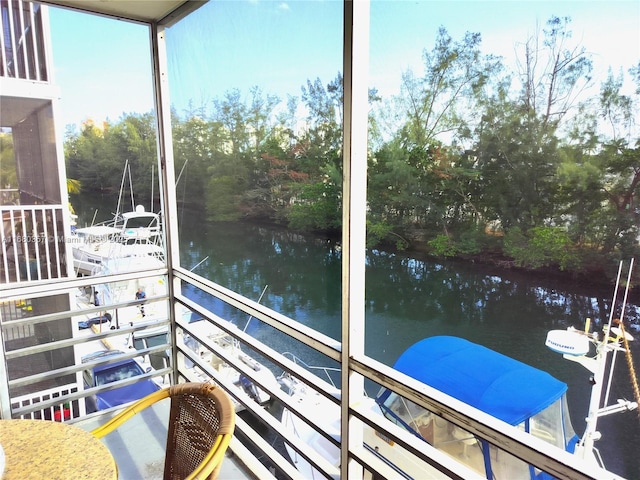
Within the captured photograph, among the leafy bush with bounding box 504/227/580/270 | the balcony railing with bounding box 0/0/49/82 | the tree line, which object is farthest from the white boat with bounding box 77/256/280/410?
the balcony railing with bounding box 0/0/49/82

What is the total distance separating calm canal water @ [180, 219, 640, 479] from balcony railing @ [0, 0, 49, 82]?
181cm

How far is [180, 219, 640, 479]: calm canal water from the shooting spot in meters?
1.54

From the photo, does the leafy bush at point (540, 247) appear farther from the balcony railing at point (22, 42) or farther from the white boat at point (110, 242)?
the balcony railing at point (22, 42)

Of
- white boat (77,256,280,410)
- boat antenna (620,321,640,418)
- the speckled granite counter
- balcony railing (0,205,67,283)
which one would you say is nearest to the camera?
the speckled granite counter

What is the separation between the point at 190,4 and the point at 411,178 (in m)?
1.47

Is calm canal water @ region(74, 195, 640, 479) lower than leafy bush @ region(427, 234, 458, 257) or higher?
lower

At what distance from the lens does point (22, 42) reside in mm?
2898

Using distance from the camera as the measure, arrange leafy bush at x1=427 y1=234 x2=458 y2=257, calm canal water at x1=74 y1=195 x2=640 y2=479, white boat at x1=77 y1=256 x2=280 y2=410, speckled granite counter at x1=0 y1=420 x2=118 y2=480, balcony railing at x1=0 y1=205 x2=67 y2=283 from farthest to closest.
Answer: balcony railing at x1=0 y1=205 x2=67 y2=283
white boat at x1=77 y1=256 x2=280 y2=410
leafy bush at x1=427 y1=234 x2=458 y2=257
calm canal water at x1=74 y1=195 x2=640 y2=479
speckled granite counter at x1=0 y1=420 x2=118 y2=480

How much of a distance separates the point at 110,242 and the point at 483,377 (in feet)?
9.23

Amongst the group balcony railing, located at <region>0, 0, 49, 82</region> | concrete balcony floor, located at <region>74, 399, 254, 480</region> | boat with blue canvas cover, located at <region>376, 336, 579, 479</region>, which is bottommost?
concrete balcony floor, located at <region>74, 399, 254, 480</region>

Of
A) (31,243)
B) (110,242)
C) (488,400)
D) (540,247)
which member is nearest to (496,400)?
(488,400)

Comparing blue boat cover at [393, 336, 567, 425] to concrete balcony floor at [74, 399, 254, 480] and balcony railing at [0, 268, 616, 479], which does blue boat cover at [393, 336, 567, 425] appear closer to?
balcony railing at [0, 268, 616, 479]

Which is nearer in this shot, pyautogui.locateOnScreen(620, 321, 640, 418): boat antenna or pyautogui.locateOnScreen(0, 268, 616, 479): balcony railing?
pyautogui.locateOnScreen(0, 268, 616, 479): balcony railing

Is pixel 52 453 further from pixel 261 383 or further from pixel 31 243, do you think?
pixel 31 243
